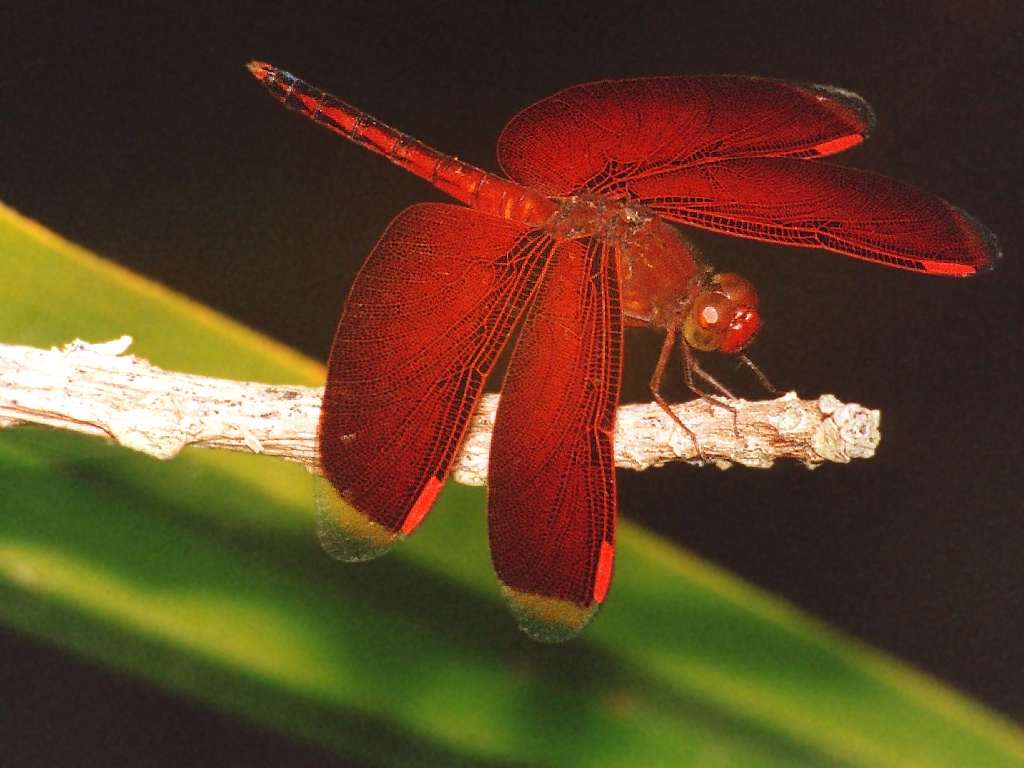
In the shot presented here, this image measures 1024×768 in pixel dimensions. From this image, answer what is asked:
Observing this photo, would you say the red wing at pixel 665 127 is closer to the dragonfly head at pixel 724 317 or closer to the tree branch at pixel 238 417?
the dragonfly head at pixel 724 317

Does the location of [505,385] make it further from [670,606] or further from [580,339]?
[670,606]

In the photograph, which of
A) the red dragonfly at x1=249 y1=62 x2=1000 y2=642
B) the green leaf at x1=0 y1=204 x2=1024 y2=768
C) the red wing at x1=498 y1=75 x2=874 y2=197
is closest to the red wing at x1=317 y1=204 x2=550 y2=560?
the red dragonfly at x1=249 y1=62 x2=1000 y2=642

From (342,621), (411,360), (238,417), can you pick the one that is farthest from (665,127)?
(342,621)

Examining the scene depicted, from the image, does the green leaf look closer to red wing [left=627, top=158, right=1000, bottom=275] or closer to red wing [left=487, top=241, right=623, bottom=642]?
red wing [left=487, top=241, right=623, bottom=642]

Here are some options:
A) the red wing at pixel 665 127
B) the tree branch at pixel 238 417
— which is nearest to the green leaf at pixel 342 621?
the tree branch at pixel 238 417

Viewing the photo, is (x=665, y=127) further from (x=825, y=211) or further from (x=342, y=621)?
(x=342, y=621)

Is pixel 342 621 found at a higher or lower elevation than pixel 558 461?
lower
